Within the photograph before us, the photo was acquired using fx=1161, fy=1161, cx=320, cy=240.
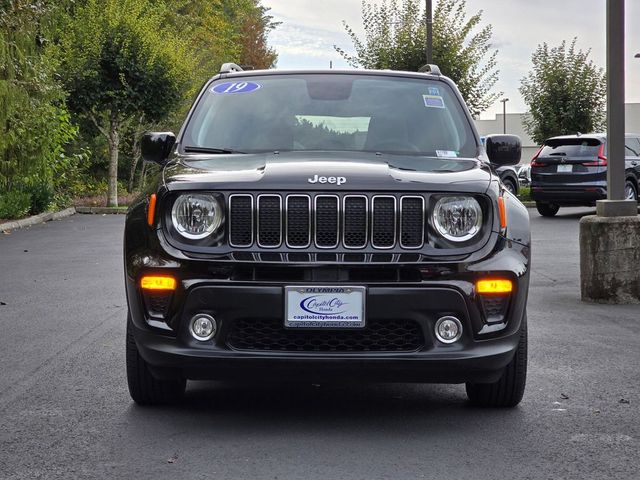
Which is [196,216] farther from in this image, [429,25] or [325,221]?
[429,25]

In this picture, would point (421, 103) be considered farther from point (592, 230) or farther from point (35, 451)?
point (592, 230)

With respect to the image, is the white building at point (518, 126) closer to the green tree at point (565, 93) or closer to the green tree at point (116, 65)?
the green tree at point (565, 93)

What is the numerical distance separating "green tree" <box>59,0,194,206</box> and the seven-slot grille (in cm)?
2505

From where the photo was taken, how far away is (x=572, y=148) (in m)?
23.6

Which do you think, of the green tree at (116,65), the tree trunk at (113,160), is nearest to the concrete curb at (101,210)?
the tree trunk at (113,160)

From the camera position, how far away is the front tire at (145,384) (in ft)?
18.5

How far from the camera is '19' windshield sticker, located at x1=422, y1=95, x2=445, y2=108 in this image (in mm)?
6574

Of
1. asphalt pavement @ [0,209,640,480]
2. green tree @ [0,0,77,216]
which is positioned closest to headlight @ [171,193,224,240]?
asphalt pavement @ [0,209,640,480]

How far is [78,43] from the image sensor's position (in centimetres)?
3011

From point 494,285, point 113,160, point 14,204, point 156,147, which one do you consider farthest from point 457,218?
point 113,160

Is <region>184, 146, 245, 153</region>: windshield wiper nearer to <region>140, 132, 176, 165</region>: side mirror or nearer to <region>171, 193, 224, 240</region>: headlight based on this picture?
<region>140, 132, 176, 165</region>: side mirror

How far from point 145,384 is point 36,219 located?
59.7 ft

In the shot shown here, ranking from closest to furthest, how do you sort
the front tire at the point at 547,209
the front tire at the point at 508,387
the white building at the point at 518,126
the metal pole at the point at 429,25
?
the front tire at the point at 508,387, the front tire at the point at 547,209, the metal pole at the point at 429,25, the white building at the point at 518,126

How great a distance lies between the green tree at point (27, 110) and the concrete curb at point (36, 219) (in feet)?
1.14
